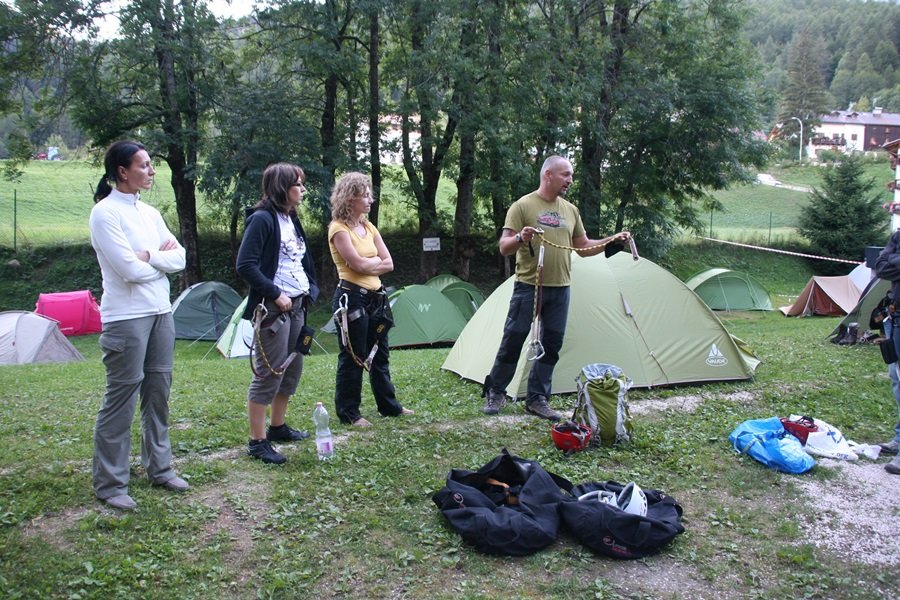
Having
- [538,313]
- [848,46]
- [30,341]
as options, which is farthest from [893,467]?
[848,46]

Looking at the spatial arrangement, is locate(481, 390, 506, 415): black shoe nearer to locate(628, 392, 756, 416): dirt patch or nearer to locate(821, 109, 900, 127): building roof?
locate(628, 392, 756, 416): dirt patch

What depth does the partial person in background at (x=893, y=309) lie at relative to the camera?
472 cm

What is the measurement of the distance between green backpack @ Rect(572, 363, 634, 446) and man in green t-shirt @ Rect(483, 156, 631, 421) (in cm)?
63

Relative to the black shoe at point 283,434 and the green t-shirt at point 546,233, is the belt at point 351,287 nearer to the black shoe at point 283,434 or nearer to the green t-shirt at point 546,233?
the black shoe at point 283,434

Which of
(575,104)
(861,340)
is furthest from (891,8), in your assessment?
(861,340)

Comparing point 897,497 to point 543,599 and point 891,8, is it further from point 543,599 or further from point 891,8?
point 891,8

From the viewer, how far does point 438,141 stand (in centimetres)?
1883

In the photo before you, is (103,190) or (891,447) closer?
(103,190)

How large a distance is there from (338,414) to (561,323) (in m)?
1.88

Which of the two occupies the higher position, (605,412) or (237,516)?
(605,412)

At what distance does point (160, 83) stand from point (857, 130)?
72.9 meters

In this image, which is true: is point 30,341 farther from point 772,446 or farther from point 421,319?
point 772,446

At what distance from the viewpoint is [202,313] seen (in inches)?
622

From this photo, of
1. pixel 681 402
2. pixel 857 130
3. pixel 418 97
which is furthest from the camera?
pixel 857 130
